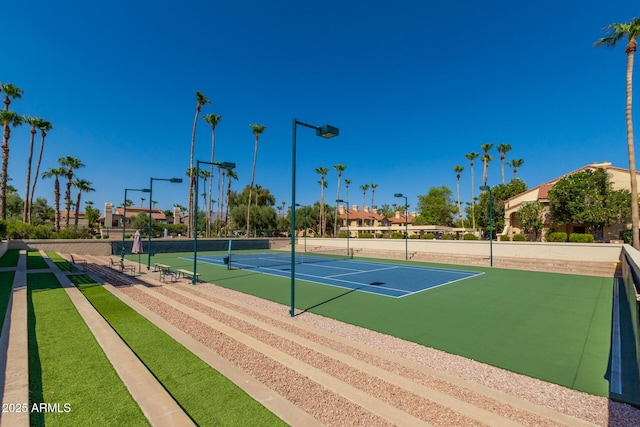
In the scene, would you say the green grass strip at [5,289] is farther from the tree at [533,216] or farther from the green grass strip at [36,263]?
the tree at [533,216]

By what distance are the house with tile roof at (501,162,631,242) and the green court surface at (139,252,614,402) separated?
22.3 metres

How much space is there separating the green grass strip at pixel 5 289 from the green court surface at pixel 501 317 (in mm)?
6969

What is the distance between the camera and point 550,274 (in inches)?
715

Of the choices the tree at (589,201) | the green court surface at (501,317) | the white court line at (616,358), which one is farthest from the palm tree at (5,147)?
the tree at (589,201)

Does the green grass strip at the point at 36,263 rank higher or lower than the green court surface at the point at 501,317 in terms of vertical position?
higher

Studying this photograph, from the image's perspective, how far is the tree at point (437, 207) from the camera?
7369 cm

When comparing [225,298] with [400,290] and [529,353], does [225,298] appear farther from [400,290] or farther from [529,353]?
[529,353]

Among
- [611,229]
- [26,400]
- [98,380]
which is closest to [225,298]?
[98,380]

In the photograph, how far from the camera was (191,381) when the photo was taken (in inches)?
183

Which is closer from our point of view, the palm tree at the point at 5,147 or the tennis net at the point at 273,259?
the tennis net at the point at 273,259

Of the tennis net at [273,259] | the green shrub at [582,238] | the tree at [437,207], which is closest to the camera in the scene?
the tennis net at [273,259]

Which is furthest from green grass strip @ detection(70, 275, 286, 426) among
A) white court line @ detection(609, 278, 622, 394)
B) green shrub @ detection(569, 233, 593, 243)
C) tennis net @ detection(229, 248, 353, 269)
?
green shrub @ detection(569, 233, 593, 243)

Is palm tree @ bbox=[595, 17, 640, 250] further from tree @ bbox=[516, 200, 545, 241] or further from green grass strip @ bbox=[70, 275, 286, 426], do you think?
green grass strip @ bbox=[70, 275, 286, 426]

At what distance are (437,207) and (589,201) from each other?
43.3 metres
